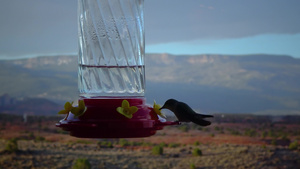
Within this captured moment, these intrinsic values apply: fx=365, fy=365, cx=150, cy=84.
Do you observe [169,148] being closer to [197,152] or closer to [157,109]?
[197,152]

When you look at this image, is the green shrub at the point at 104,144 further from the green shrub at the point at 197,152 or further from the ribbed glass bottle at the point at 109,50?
the ribbed glass bottle at the point at 109,50

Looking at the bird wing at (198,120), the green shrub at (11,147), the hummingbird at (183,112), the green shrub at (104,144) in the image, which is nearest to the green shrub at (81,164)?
the green shrub at (104,144)

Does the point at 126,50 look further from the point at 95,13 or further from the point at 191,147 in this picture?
the point at 191,147

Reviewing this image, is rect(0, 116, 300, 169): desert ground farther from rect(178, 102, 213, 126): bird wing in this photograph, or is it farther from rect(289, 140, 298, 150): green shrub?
rect(178, 102, 213, 126): bird wing

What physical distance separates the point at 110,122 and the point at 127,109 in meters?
0.09

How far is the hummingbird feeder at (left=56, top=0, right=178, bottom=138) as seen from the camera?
1.75 metres

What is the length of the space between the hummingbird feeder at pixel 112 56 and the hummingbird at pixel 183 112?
5 cm

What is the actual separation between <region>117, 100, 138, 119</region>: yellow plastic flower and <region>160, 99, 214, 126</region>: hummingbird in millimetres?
232

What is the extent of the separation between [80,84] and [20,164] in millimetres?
11867

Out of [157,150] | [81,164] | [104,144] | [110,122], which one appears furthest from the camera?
[104,144]

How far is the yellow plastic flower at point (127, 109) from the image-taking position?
5.08ft

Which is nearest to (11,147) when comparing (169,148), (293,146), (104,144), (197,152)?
(104,144)

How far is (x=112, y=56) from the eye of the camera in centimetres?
180

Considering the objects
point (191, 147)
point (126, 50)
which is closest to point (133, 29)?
point (126, 50)
